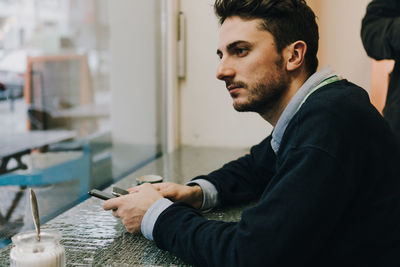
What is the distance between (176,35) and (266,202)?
155 centimetres

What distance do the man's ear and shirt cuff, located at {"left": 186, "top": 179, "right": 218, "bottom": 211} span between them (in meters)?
0.43

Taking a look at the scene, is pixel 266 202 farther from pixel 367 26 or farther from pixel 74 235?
pixel 367 26

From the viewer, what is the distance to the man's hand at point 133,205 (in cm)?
95

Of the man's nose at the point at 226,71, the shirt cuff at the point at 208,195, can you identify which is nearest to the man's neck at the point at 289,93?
the man's nose at the point at 226,71

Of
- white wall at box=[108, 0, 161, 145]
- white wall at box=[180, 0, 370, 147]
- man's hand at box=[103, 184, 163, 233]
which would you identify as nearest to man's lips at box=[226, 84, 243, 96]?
man's hand at box=[103, 184, 163, 233]

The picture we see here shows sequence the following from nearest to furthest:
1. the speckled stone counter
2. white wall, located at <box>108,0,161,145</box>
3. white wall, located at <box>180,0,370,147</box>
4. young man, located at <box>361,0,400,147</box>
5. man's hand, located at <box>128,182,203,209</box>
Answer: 1. the speckled stone counter
2. man's hand, located at <box>128,182,203,209</box>
3. young man, located at <box>361,0,400,147</box>
4. white wall, located at <box>180,0,370,147</box>
5. white wall, located at <box>108,0,161,145</box>

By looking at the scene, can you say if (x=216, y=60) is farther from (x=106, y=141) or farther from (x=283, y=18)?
(x=283, y=18)

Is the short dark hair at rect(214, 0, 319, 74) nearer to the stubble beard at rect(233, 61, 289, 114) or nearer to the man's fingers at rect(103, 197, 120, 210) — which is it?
the stubble beard at rect(233, 61, 289, 114)

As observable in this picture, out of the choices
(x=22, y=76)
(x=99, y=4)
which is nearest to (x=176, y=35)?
(x=22, y=76)

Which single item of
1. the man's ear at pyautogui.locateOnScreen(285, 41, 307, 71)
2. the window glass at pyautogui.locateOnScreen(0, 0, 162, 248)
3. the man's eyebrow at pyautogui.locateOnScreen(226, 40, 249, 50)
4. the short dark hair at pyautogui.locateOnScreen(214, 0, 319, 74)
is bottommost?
the window glass at pyautogui.locateOnScreen(0, 0, 162, 248)

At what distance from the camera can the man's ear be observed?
0.97 meters

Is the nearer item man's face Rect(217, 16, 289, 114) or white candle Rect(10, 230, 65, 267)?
white candle Rect(10, 230, 65, 267)

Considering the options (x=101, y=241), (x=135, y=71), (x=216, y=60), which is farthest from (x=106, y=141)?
(x=101, y=241)

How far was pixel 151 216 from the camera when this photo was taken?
912 mm
